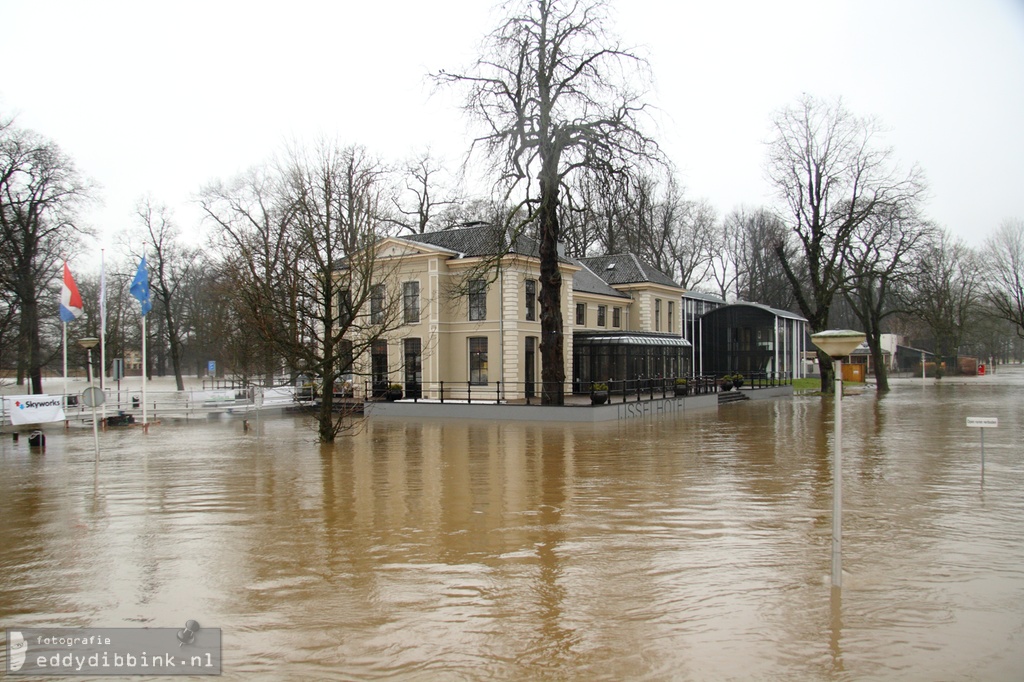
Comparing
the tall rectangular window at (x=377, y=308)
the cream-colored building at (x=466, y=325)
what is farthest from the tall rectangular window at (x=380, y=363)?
the tall rectangular window at (x=377, y=308)

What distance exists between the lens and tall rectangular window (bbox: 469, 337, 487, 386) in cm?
3108

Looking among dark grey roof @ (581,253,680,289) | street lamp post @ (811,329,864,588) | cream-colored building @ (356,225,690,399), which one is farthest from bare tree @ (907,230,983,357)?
street lamp post @ (811,329,864,588)

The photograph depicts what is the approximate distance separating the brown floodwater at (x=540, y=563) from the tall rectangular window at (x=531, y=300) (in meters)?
17.0

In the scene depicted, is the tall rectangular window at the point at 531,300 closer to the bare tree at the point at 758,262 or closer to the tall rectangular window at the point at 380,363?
the tall rectangular window at the point at 380,363

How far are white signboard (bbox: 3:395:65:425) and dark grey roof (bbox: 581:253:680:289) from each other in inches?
1146

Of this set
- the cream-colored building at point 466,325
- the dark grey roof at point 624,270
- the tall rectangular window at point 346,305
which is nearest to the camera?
the tall rectangular window at point 346,305

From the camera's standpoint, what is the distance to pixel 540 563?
7480mm

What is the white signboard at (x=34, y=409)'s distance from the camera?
2391cm

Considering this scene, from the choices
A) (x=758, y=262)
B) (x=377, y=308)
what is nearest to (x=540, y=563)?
(x=377, y=308)

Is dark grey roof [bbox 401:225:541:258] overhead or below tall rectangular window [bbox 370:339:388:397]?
overhead

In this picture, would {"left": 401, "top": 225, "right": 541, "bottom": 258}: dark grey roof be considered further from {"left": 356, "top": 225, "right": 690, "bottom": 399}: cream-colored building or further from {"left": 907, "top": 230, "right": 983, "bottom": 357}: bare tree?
{"left": 907, "top": 230, "right": 983, "bottom": 357}: bare tree

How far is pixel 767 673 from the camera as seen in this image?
4.98 m

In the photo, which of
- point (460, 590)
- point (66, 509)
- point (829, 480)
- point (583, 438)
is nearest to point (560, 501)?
point (460, 590)

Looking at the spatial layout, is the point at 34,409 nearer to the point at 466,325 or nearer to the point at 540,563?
the point at 466,325
